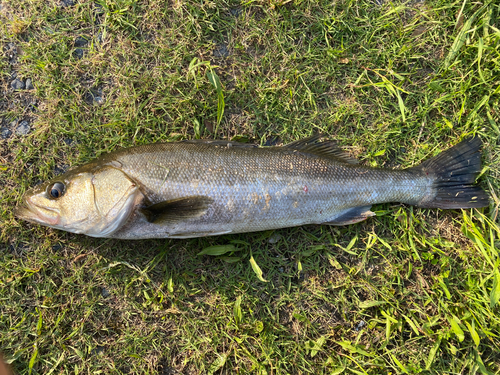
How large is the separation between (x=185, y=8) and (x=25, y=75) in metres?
2.00

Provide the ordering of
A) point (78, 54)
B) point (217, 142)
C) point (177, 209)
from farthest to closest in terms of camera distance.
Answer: point (78, 54) → point (217, 142) → point (177, 209)

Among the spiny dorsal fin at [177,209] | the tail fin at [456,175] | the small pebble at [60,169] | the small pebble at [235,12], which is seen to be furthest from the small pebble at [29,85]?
the tail fin at [456,175]

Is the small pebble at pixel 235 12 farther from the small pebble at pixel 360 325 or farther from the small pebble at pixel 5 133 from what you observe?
the small pebble at pixel 360 325

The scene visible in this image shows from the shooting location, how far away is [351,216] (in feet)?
10.8

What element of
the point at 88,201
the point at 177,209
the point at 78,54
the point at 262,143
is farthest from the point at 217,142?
the point at 78,54

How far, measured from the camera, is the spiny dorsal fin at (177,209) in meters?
2.84

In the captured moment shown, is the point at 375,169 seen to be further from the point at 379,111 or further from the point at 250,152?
the point at 250,152

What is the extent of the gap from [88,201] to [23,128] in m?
1.51

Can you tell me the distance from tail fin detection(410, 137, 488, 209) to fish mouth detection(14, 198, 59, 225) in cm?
375

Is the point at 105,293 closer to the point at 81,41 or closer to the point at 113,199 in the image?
the point at 113,199

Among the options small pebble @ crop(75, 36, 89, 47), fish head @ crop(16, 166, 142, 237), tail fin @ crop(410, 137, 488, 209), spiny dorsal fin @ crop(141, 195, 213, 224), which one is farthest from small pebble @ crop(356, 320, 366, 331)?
small pebble @ crop(75, 36, 89, 47)

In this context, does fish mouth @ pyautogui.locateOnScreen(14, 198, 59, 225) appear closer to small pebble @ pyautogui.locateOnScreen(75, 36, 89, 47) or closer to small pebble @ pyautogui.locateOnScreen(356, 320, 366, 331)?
small pebble @ pyautogui.locateOnScreen(75, 36, 89, 47)

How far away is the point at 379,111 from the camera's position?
11.9 ft

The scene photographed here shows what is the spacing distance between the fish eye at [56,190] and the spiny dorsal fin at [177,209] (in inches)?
32.9
